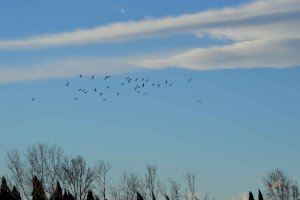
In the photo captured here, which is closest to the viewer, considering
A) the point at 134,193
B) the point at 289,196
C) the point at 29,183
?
the point at 29,183

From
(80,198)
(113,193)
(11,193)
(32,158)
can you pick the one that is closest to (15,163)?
(32,158)

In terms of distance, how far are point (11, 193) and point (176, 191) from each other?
37.3 metres

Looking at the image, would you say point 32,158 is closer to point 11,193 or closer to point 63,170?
point 63,170

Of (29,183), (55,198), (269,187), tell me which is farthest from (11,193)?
(269,187)

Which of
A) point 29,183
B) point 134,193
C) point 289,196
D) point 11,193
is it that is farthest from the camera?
point 289,196

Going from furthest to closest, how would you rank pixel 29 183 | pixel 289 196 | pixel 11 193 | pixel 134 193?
pixel 289 196
pixel 134 193
pixel 29 183
pixel 11 193

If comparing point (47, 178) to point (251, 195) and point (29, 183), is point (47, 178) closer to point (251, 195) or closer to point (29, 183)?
point (29, 183)

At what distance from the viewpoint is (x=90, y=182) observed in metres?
91.6

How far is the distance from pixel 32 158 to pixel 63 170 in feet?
14.8

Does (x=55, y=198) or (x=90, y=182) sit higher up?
(x=90, y=182)

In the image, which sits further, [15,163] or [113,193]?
[113,193]

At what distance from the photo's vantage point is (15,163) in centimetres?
9012

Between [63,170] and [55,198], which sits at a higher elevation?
[63,170]

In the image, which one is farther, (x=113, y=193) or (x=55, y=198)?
(x=113, y=193)
